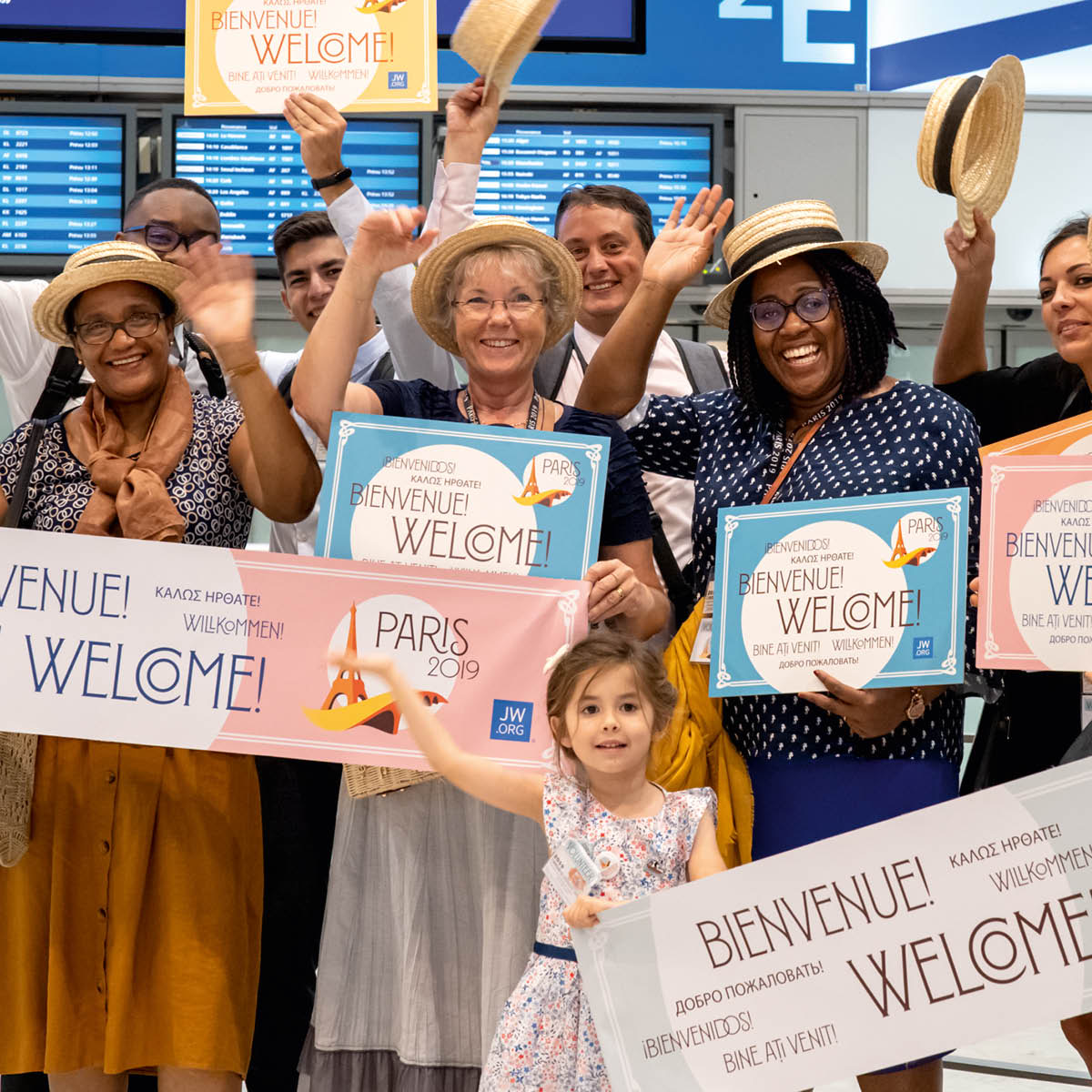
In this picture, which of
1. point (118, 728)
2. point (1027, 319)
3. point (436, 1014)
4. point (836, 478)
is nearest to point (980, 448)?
point (836, 478)

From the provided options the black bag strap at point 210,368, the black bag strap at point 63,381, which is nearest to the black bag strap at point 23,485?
the black bag strap at point 63,381

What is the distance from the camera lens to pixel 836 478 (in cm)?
298

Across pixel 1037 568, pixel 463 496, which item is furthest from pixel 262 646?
pixel 1037 568

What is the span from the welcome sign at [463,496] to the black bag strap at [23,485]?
60 centimetres

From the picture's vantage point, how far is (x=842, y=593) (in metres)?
2.91

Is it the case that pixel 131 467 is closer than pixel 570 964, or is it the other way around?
pixel 570 964

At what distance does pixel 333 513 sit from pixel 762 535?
2.72 feet

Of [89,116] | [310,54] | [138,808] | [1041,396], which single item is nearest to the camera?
[138,808]

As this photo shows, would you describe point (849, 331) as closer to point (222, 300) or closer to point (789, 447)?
point (789, 447)

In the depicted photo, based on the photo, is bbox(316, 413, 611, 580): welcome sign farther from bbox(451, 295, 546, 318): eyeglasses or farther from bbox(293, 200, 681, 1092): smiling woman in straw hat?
bbox(451, 295, 546, 318): eyeglasses

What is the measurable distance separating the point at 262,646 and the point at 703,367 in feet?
4.46

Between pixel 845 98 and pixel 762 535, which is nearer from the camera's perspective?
pixel 762 535

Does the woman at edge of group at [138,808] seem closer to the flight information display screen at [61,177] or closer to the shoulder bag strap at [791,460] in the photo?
the shoulder bag strap at [791,460]

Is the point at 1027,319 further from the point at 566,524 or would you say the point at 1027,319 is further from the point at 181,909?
the point at 181,909
